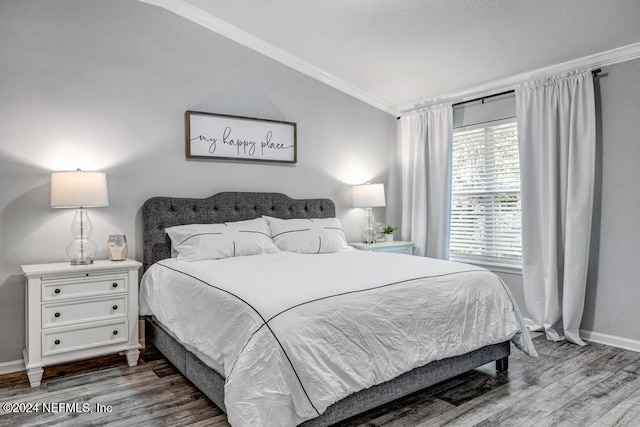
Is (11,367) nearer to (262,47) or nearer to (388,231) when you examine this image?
(262,47)

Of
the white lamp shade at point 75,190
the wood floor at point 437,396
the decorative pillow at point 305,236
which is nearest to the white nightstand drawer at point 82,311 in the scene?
the wood floor at point 437,396

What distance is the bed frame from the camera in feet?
7.07

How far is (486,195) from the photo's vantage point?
4.45m

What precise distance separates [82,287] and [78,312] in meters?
0.17

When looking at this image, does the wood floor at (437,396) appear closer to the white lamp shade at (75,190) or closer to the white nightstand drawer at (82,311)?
the white nightstand drawer at (82,311)

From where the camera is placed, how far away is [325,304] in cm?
202

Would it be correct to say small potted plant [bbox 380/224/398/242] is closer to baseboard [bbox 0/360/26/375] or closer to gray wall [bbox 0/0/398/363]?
gray wall [bbox 0/0/398/363]

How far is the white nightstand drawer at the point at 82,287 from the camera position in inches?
110

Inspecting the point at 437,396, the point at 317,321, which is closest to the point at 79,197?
the point at 317,321

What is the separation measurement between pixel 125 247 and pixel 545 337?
3565mm

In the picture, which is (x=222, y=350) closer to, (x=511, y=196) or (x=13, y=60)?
(x=13, y=60)

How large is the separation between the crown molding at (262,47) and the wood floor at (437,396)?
2.86 meters

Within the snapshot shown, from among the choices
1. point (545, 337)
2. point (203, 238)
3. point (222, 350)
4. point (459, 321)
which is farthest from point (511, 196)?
point (222, 350)

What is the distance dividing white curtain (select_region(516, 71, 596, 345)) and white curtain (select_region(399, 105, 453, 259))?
0.86m
